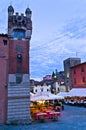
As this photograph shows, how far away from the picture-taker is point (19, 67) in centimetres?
2403

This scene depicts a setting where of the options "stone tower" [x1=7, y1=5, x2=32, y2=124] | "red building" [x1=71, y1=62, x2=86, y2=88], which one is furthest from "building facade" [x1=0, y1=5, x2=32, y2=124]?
"red building" [x1=71, y1=62, x2=86, y2=88]

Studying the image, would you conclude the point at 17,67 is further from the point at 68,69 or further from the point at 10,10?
the point at 68,69

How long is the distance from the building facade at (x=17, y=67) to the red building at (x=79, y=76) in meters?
38.4

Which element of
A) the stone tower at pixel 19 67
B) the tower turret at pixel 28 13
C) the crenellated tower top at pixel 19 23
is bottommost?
the stone tower at pixel 19 67

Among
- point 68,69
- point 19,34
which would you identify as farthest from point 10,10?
point 68,69

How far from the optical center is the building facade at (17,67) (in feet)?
76.0

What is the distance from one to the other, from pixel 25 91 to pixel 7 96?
1.90m

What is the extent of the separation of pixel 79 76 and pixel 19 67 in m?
41.4

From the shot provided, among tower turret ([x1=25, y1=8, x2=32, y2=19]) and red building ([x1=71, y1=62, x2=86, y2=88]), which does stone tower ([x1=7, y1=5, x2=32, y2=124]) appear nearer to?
tower turret ([x1=25, y1=8, x2=32, y2=19])

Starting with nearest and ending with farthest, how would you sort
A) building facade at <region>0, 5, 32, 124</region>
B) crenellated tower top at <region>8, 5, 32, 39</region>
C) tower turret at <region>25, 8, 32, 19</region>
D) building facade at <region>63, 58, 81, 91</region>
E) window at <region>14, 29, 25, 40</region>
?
building facade at <region>0, 5, 32, 124</region> < crenellated tower top at <region>8, 5, 32, 39</region> < window at <region>14, 29, 25, 40</region> < tower turret at <region>25, 8, 32, 19</region> < building facade at <region>63, 58, 81, 91</region>

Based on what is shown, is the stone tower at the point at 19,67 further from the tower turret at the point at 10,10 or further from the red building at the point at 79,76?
the red building at the point at 79,76

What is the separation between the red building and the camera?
61.0m

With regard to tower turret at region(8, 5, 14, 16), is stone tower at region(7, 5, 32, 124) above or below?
below

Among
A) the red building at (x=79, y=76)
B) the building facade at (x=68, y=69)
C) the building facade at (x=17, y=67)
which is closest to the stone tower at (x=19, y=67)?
the building facade at (x=17, y=67)
